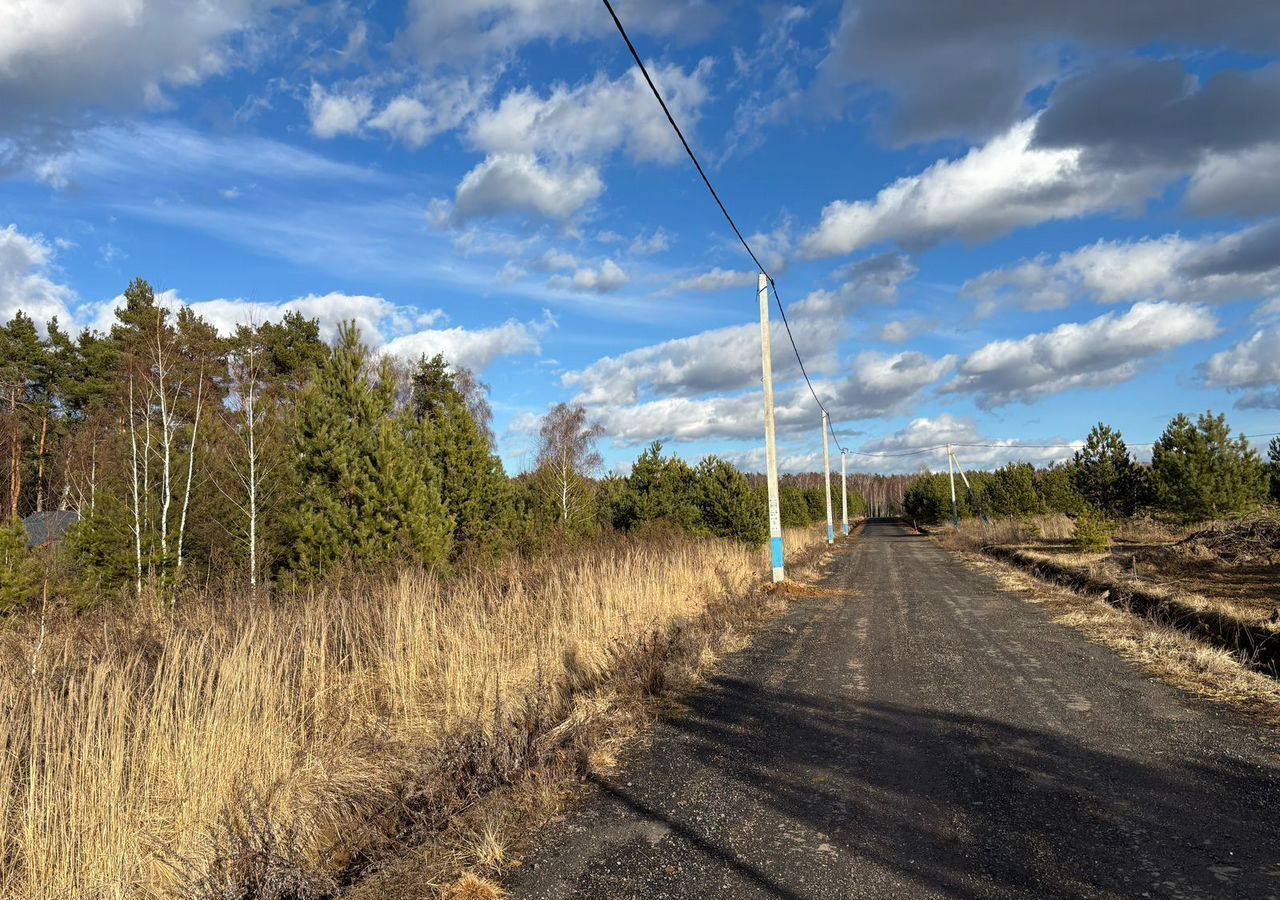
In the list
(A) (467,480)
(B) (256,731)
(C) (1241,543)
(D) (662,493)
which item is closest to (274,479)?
(A) (467,480)

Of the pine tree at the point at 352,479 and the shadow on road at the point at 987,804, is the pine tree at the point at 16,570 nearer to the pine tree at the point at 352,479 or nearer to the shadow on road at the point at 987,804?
the pine tree at the point at 352,479

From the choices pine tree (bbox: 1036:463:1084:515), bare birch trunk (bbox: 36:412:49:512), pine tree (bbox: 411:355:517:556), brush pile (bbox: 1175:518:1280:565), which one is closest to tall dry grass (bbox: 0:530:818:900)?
pine tree (bbox: 411:355:517:556)

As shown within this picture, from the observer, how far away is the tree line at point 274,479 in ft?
46.0

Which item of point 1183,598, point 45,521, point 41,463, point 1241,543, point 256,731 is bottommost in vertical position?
point 1183,598

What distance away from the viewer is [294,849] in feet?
11.5

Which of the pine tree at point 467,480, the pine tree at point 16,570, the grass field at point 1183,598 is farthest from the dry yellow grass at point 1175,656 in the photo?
the pine tree at point 16,570

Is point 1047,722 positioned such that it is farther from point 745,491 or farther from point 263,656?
point 745,491

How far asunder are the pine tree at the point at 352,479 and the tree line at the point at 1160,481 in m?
21.9

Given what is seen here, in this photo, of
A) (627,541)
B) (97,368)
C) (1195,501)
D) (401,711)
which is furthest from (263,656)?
(97,368)

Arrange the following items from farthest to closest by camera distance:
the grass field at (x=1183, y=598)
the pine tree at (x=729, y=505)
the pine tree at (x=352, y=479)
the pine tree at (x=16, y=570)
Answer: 1. the pine tree at (x=729, y=505)
2. the pine tree at (x=352, y=479)
3. the pine tree at (x=16, y=570)
4. the grass field at (x=1183, y=598)

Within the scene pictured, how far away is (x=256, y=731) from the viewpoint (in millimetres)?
4445

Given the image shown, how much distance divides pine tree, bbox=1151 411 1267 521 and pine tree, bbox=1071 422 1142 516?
16.1ft

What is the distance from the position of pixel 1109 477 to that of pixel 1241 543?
17.9 metres

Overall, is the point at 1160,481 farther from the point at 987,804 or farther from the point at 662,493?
the point at 987,804
